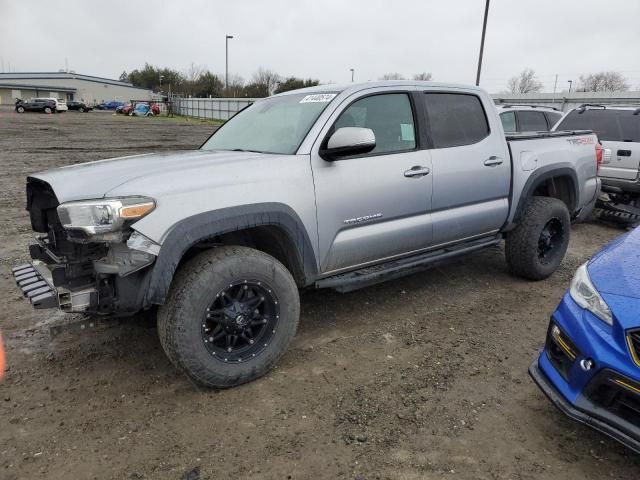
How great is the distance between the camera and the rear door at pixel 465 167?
12.8 ft

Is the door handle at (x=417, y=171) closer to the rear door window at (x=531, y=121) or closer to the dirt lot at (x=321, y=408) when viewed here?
the dirt lot at (x=321, y=408)

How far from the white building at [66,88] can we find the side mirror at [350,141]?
299 ft

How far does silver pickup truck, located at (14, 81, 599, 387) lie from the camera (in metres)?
2.58

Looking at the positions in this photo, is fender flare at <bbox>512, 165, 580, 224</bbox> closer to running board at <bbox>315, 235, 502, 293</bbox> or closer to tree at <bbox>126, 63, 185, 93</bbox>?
running board at <bbox>315, 235, 502, 293</bbox>

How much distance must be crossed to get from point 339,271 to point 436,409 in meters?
1.13

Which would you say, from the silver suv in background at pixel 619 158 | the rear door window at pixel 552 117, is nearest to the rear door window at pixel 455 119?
the silver suv in background at pixel 619 158

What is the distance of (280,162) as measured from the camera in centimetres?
307

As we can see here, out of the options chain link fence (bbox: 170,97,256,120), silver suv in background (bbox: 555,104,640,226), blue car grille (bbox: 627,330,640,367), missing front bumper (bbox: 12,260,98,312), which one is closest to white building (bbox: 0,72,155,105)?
chain link fence (bbox: 170,97,256,120)

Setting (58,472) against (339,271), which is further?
(339,271)

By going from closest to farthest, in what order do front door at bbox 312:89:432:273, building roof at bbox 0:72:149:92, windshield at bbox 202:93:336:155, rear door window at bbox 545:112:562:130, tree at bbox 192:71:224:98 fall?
front door at bbox 312:89:432:273, windshield at bbox 202:93:336:155, rear door window at bbox 545:112:562:130, tree at bbox 192:71:224:98, building roof at bbox 0:72:149:92

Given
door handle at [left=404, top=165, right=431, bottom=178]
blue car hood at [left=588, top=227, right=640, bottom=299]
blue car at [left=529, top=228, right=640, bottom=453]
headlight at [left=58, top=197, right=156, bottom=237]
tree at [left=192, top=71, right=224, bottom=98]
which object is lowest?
blue car at [left=529, top=228, right=640, bottom=453]

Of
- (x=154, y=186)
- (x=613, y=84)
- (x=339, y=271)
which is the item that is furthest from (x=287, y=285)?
(x=613, y=84)

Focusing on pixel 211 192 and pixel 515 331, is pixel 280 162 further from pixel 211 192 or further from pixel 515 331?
pixel 515 331

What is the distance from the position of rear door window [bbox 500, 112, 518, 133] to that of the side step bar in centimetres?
895
